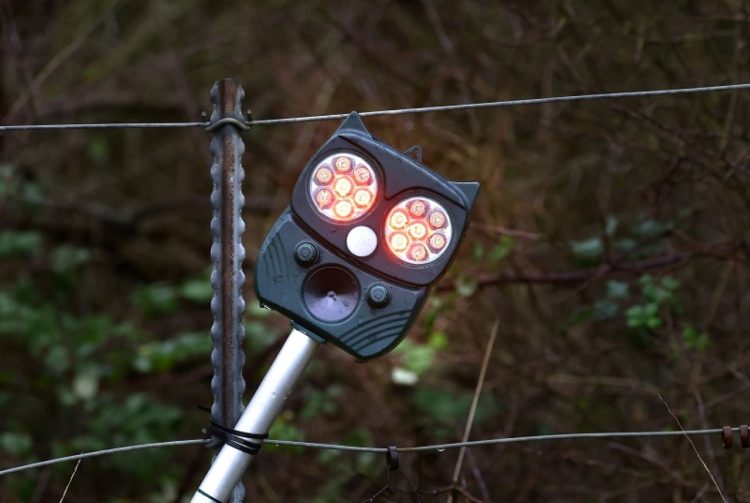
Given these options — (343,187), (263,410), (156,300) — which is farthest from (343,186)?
(156,300)

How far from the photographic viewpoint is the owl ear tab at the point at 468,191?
6.17 ft

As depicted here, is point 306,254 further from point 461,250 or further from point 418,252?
point 461,250

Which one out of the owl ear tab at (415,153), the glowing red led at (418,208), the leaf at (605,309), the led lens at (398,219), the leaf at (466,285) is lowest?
the leaf at (605,309)

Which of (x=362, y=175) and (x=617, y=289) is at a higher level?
(x=362, y=175)

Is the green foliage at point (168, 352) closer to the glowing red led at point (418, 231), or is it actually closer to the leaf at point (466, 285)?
the leaf at point (466, 285)

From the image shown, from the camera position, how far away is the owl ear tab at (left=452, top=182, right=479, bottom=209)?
1.88m

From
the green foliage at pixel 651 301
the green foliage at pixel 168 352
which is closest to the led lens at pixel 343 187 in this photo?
the green foliage at pixel 651 301

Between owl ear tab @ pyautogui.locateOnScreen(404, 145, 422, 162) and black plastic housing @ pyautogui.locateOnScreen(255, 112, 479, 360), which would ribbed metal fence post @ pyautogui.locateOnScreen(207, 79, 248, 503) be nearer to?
black plastic housing @ pyautogui.locateOnScreen(255, 112, 479, 360)

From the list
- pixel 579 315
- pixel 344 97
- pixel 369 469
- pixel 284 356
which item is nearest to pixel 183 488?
pixel 369 469

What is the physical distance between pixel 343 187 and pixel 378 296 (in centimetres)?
19

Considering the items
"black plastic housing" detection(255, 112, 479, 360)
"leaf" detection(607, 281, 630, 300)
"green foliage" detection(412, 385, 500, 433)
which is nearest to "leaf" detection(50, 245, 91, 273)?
"green foliage" detection(412, 385, 500, 433)

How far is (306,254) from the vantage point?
6.09 ft

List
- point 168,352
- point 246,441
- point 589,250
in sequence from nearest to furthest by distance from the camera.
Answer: point 246,441
point 589,250
point 168,352

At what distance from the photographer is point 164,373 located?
17.5 ft
